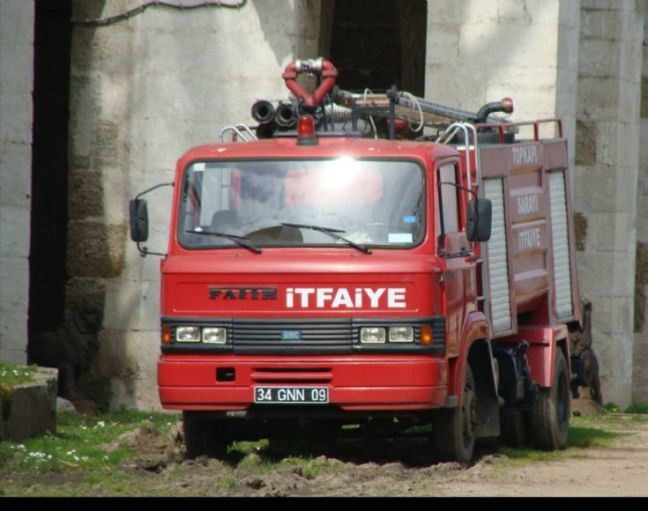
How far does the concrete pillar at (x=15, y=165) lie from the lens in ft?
56.5

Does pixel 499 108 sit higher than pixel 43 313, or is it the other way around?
pixel 499 108

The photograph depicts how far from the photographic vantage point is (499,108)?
1558 centimetres

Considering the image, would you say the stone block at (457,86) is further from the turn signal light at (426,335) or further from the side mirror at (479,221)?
the turn signal light at (426,335)

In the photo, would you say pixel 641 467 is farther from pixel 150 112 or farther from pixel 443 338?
pixel 150 112

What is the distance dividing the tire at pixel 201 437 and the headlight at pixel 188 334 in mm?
659

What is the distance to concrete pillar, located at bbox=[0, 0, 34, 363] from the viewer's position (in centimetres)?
1722

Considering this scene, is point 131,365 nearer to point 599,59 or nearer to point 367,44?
point 599,59

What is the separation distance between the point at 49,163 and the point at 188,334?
9.64m

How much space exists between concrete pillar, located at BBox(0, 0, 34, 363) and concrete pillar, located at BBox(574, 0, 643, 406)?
709cm

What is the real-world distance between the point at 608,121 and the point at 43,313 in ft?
21.7

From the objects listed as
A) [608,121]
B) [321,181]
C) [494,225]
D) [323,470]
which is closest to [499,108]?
[494,225]

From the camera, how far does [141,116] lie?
18938 millimetres

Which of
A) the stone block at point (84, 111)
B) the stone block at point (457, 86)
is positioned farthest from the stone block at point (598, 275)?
the stone block at point (84, 111)

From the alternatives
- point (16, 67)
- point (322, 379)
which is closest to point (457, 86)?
point (16, 67)
